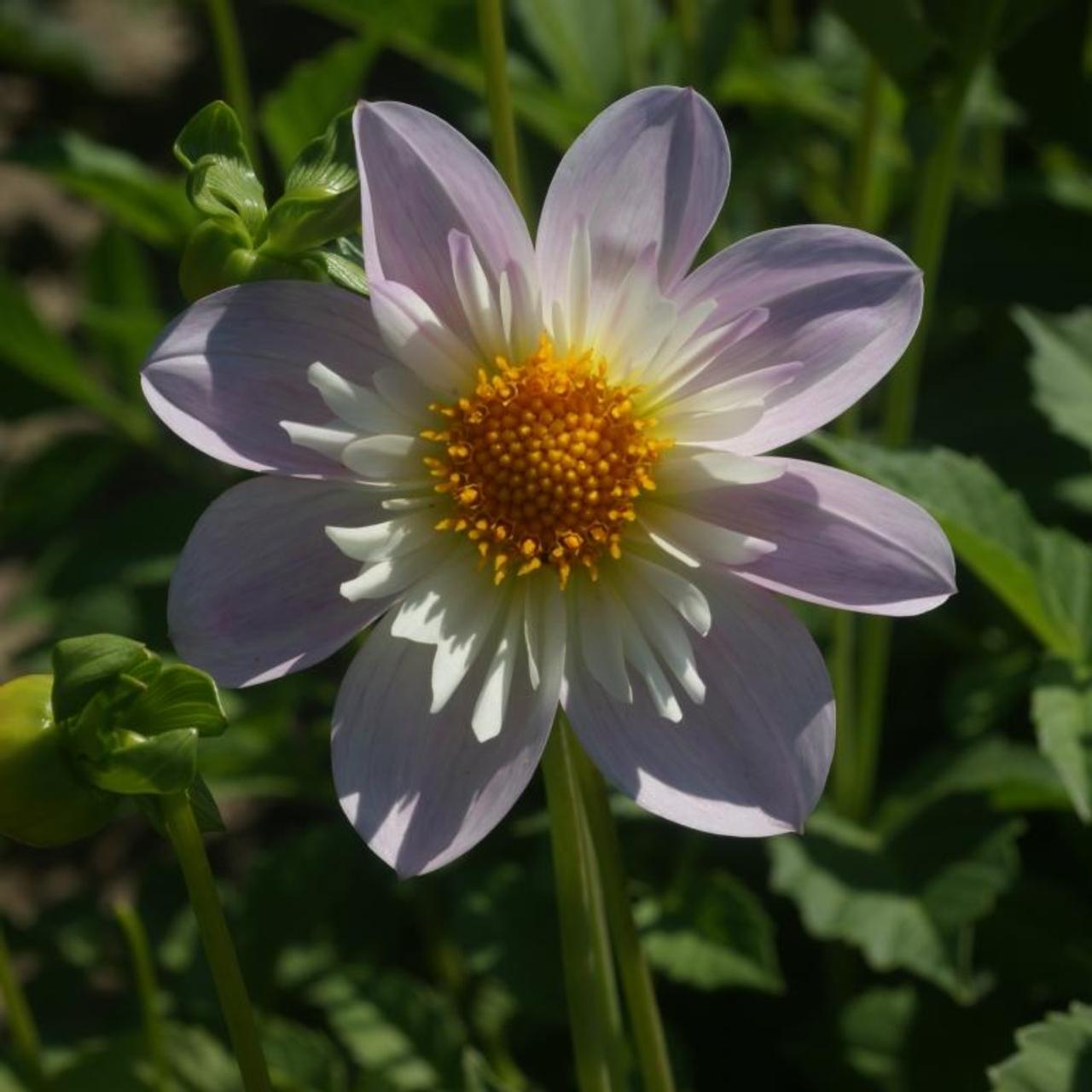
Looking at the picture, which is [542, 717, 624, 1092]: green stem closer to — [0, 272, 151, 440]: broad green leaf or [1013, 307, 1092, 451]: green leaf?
[1013, 307, 1092, 451]: green leaf

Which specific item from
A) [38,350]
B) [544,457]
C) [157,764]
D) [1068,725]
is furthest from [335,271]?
[38,350]

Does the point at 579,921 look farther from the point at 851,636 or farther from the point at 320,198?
the point at 851,636

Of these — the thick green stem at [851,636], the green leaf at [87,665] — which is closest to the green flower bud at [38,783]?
the green leaf at [87,665]

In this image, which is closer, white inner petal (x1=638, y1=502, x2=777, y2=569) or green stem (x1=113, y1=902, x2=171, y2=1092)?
white inner petal (x1=638, y1=502, x2=777, y2=569)

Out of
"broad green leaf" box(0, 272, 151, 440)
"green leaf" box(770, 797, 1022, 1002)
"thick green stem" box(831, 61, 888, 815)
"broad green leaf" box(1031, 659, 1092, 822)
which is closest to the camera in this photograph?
"broad green leaf" box(1031, 659, 1092, 822)

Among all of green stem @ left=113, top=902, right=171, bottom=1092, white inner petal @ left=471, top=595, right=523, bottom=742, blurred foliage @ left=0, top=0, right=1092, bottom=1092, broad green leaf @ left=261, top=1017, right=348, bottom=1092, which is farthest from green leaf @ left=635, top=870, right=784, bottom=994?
white inner petal @ left=471, top=595, right=523, bottom=742
